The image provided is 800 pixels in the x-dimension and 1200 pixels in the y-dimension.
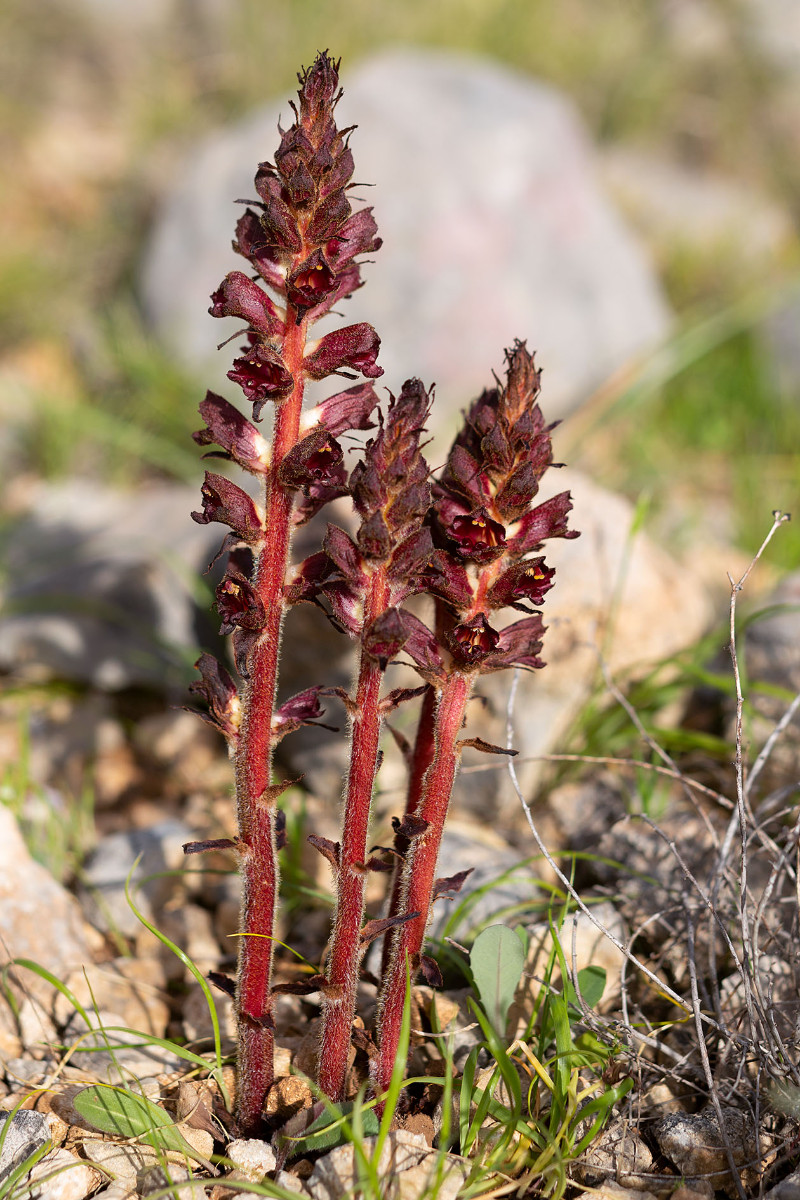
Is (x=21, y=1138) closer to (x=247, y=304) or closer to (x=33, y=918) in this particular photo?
(x=33, y=918)

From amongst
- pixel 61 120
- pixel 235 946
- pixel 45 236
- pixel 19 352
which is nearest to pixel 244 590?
pixel 235 946

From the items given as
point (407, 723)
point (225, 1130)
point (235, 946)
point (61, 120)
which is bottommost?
point (225, 1130)

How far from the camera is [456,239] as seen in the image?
6.80m

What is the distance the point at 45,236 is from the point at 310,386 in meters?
4.27

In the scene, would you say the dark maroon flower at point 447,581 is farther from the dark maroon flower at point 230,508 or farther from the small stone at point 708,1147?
the small stone at point 708,1147

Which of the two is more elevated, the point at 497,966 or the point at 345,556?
the point at 345,556

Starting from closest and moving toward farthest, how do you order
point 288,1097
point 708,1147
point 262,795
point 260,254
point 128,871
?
point 260,254 → point 262,795 → point 708,1147 → point 288,1097 → point 128,871

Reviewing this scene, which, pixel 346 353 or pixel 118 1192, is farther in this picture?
pixel 118 1192

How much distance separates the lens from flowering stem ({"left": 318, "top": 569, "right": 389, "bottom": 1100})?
6.95ft

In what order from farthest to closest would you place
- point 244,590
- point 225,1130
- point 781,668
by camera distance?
point 781,668
point 225,1130
point 244,590

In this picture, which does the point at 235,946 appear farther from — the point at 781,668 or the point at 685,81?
the point at 685,81

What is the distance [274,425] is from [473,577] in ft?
1.77

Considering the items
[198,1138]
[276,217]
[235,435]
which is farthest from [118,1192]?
[276,217]

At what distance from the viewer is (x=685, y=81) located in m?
12.4
